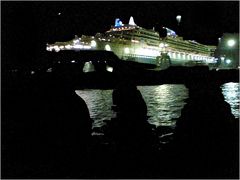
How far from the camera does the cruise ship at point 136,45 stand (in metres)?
73.9

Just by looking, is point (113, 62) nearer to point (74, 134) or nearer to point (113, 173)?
point (74, 134)

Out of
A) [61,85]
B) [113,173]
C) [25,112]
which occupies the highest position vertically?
[61,85]

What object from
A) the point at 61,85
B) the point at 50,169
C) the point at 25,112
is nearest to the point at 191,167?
the point at 50,169

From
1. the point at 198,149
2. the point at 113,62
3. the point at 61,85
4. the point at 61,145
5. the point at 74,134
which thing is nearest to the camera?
the point at 198,149

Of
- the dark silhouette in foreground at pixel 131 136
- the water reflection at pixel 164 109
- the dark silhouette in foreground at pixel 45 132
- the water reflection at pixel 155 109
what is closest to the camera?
the dark silhouette in foreground at pixel 45 132

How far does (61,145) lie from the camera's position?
34.2 feet

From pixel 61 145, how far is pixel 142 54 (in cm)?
7392

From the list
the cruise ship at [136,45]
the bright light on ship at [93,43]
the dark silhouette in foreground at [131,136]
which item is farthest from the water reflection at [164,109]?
the bright light on ship at [93,43]

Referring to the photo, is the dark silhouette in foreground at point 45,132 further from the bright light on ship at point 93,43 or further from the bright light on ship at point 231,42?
the bright light on ship at point 231,42

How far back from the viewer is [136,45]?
8306cm

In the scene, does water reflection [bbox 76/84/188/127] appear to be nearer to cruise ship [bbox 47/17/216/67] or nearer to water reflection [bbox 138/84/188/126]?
water reflection [bbox 138/84/188/126]

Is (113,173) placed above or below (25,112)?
below

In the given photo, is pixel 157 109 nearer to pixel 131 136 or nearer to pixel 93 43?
pixel 131 136

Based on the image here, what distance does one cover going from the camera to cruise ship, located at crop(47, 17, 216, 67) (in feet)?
243
